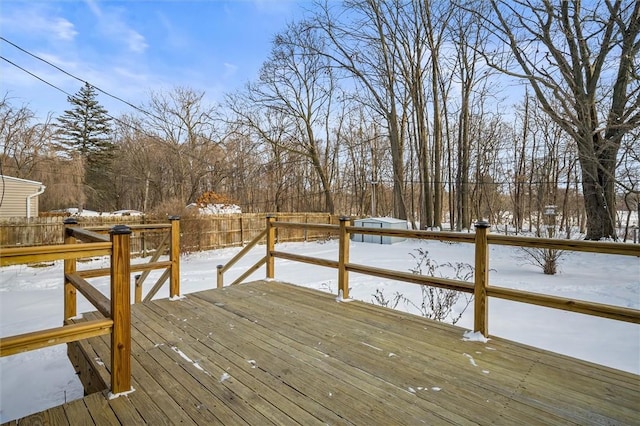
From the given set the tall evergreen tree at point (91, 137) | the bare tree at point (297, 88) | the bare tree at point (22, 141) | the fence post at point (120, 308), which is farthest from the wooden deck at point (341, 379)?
the tall evergreen tree at point (91, 137)

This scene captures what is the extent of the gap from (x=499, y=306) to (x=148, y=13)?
437 inches

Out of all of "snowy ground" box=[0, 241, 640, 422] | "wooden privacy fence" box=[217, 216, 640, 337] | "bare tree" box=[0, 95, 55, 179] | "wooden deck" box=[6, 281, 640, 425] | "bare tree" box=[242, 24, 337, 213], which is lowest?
"snowy ground" box=[0, 241, 640, 422]

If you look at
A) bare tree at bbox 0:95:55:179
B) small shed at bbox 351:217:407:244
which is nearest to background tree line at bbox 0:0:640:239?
bare tree at bbox 0:95:55:179

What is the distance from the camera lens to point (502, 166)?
20.4m

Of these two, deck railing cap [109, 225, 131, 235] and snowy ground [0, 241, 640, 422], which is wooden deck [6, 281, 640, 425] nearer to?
deck railing cap [109, 225, 131, 235]

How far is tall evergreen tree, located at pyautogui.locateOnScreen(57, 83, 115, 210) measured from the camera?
25.9m

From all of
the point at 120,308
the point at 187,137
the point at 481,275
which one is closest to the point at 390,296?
the point at 481,275

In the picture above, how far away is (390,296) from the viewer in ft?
22.2

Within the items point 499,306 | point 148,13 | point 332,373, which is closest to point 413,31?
point 148,13

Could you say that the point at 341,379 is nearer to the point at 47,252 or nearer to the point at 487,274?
the point at 487,274

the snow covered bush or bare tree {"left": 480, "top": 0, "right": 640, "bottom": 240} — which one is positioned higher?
bare tree {"left": 480, "top": 0, "right": 640, "bottom": 240}

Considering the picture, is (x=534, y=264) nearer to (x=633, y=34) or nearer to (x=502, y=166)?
(x=633, y=34)

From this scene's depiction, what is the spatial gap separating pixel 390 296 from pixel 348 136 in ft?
64.3

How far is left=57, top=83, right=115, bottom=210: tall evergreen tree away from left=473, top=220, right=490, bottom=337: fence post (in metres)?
28.9
